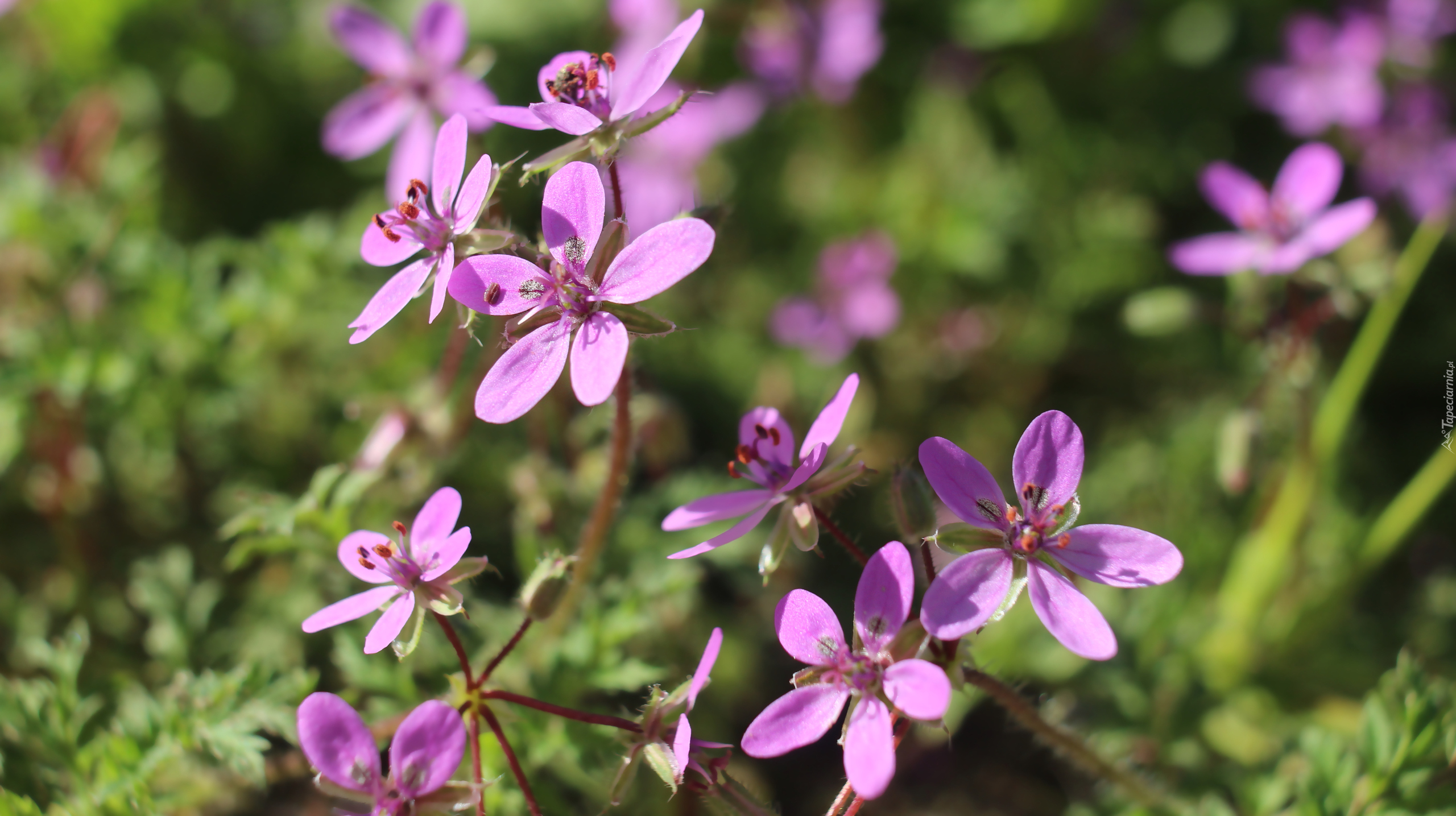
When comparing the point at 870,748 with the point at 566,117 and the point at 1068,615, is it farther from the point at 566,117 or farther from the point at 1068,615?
the point at 566,117

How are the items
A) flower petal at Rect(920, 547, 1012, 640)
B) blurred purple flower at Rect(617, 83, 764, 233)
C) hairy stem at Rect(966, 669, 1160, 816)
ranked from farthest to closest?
1. blurred purple flower at Rect(617, 83, 764, 233)
2. hairy stem at Rect(966, 669, 1160, 816)
3. flower petal at Rect(920, 547, 1012, 640)

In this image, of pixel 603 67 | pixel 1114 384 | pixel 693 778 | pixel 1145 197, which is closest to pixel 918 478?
pixel 693 778

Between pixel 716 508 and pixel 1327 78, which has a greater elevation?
pixel 1327 78

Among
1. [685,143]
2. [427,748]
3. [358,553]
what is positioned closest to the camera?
Answer: [427,748]

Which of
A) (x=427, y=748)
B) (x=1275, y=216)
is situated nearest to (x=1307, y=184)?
(x=1275, y=216)

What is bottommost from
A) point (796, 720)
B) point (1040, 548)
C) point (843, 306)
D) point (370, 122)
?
point (796, 720)

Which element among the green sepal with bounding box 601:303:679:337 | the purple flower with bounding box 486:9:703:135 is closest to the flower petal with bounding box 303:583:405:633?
the green sepal with bounding box 601:303:679:337

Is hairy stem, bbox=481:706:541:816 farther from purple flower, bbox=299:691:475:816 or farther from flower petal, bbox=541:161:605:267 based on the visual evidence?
flower petal, bbox=541:161:605:267
